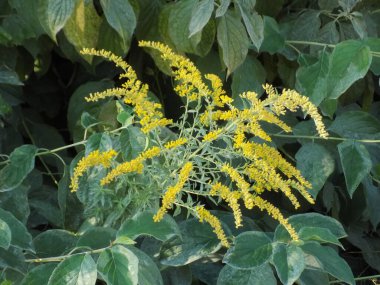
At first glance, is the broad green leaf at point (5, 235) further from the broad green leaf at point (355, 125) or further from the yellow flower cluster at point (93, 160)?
the broad green leaf at point (355, 125)

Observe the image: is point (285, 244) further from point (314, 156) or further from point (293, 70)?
point (293, 70)

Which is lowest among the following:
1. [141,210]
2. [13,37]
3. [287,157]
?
[287,157]

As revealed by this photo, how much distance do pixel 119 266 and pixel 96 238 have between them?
127mm

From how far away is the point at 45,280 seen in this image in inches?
50.6

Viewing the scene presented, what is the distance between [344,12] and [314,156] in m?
0.41

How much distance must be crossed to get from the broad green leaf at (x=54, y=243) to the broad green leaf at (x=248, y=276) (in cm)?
29

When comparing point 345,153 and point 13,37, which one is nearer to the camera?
point 345,153

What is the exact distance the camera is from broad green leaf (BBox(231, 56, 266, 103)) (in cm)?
177

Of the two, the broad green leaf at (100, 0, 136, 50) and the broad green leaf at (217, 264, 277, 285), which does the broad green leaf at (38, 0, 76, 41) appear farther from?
the broad green leaf at (217, 264, 277, 285)

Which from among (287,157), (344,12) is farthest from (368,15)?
(287,157)

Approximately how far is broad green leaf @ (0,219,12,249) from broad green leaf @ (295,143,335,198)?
72cm

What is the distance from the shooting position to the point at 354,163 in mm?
1620

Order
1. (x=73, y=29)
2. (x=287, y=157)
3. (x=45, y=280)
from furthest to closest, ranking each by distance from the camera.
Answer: (x=287, y=157)
(x=73, y=29)
(x=45, y=280)

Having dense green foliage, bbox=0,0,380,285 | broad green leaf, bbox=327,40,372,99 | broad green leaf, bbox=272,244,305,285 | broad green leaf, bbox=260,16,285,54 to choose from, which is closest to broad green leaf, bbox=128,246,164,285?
dense green foliage, bbox=0,0,380,285
